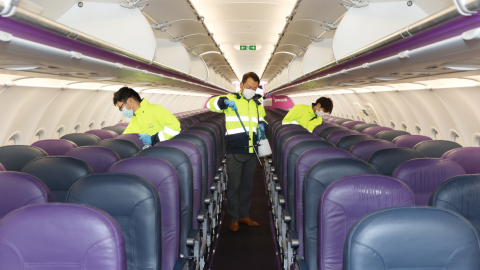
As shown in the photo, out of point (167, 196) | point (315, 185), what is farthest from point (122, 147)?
point (315, 185)

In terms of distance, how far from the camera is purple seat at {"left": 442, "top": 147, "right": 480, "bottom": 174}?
415 cm

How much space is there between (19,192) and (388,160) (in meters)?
3.30

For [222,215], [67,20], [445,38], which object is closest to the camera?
[445,38]

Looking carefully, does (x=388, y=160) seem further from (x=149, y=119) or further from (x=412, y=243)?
(x=149, y=119)

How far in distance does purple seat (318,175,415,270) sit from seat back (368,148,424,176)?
1431 millimetres

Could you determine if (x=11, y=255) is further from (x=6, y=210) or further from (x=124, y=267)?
(x=6, y=210)

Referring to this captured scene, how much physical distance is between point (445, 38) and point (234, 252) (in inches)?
149

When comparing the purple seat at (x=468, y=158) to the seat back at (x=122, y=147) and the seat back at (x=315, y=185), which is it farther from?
the seat back at (x=122, y=147)

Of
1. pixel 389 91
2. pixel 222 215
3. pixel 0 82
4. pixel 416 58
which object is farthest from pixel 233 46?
pixel 416 58

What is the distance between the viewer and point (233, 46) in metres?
14.8

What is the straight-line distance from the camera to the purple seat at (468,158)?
13.6 ft

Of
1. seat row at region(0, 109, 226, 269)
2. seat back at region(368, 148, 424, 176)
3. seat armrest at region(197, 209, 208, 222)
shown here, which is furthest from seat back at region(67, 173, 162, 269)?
seat back at region(368, 148, 424, 176)

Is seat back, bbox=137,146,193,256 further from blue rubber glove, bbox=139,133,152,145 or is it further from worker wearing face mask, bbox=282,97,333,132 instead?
worker wearing face mask, bbox=282,97,333,132

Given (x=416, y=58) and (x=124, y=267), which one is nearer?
(x=124, y=267)
